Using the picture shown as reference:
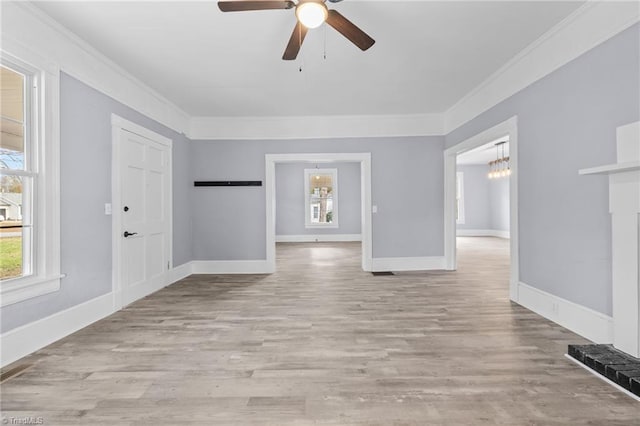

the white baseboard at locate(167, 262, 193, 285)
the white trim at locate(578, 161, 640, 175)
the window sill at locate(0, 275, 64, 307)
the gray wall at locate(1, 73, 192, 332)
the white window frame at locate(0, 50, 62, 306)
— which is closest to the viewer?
the white trim at locate(578, 161, 640, 175)

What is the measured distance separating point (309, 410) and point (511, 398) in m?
1.20

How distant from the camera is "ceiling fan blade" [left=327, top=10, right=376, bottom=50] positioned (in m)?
2.12

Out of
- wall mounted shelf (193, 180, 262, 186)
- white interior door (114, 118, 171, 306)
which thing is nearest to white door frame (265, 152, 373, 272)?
wall mounted shelf (193, 180, 262, 186)

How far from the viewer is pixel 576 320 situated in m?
2.67

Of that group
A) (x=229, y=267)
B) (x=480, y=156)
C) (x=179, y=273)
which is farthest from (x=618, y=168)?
(x=480, y=156)

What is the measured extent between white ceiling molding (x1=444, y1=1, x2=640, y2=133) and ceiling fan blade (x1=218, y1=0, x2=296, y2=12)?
2.44 m

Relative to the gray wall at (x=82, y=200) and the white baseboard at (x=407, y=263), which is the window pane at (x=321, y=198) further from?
the gray wall at (x=82, y=200)

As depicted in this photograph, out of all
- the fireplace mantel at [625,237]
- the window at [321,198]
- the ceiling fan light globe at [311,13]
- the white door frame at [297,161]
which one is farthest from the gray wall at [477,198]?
the ceiling fan light globe at [311,13]

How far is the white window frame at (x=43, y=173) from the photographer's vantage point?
248 centimetres

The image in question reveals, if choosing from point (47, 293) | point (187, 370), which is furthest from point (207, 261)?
point (187, 370)

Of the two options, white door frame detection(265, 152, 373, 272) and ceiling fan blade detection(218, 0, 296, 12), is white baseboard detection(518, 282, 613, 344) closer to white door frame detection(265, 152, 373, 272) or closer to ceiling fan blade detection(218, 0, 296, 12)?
white door frame detection(265, 152, 373, 272)

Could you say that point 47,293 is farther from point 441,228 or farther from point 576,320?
point 441,228

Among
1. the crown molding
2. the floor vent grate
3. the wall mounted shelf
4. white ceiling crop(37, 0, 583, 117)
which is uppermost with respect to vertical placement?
white ceiling crop(37, 0, 583, 117)

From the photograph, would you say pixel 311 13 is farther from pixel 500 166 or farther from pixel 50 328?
pixel 500 166
